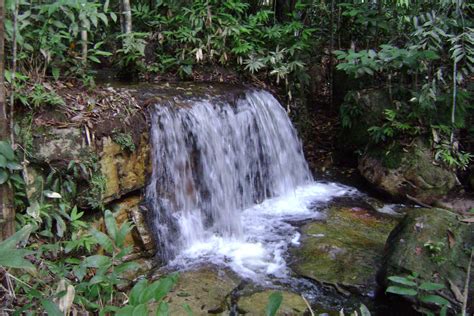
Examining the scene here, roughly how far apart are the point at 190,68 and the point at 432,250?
4.84 metres

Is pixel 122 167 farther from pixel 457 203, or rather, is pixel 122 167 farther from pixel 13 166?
pixel 457 203

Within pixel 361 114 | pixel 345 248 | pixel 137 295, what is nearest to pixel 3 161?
pixel 137 295

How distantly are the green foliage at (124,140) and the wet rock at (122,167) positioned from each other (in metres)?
0.03

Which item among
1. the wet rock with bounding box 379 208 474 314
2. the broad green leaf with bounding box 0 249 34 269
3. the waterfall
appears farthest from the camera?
the waterfall

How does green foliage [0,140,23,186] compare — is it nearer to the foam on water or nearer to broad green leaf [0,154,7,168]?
broad green leaf [0,154,7,168]

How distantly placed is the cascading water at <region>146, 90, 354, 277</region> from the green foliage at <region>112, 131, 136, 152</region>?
0.38m

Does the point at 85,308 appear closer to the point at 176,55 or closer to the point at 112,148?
the point at 112,148

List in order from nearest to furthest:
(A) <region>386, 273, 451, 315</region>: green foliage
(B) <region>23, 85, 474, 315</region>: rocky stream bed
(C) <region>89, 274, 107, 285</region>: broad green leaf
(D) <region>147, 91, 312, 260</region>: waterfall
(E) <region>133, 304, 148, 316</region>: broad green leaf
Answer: (E) <region>133, 304, 148, 316</region>: broad green leaf
(A) <region>386, 273, 451, 315</region>: green foliage
(C) <region>89, 274, 107, 285</region>: broad green leaf
(B) <region>23, 85, 474, 315</region>: rocky stream bed
(D) <region>147, 91, 312, 260</region>: waterfall

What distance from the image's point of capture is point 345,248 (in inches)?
182

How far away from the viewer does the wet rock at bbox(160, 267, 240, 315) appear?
3562 mm

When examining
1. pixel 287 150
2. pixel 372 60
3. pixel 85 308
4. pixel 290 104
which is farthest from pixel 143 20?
pixel 85 308

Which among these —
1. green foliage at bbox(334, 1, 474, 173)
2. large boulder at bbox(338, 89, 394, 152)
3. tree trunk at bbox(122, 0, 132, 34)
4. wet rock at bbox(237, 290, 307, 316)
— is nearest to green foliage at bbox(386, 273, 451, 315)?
wet rock at bbox(237, 290, 307, 316)

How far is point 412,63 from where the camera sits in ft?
19.0

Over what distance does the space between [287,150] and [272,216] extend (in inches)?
57.5
